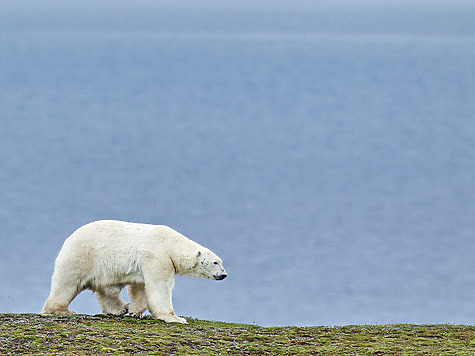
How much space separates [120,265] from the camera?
684 inches

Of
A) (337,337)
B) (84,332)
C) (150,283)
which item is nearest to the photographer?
(84,332)

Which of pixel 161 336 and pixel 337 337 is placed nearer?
pixel 161 336

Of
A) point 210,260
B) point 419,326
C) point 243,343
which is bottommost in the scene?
point 243,343

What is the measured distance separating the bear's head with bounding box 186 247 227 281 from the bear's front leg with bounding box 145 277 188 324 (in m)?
1.01

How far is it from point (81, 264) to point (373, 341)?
6.16 meters

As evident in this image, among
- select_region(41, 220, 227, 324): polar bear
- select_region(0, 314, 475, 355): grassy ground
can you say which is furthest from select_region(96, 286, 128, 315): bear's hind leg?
select_region(0, 314, 475, 355): grassy ground

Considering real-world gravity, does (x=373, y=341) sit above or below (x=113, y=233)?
below

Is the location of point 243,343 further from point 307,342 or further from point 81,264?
point 81,264

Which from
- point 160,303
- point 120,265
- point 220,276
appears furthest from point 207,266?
point 120,265

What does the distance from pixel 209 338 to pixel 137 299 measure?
3.25m

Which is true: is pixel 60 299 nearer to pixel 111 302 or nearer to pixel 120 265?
pixel 111 302

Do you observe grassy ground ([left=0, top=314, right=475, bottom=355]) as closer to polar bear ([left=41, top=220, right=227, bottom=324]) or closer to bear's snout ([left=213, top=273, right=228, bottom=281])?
polar bear ([left=41, top=220, right=227, bottom=324])

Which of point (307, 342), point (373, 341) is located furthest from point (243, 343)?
point (373, 341)

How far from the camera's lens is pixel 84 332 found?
14781mm
